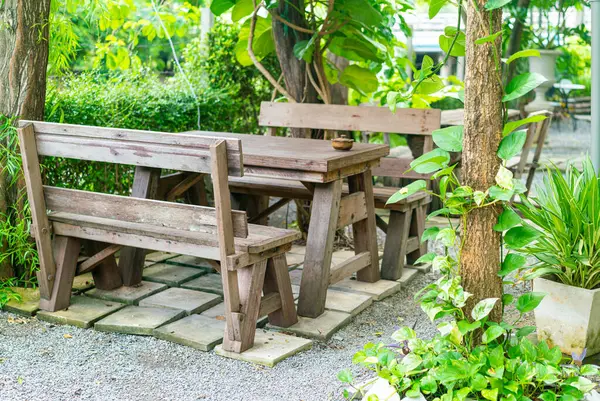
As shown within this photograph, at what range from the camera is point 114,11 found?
22.2 ft

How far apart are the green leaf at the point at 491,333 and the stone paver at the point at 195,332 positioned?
1318mm

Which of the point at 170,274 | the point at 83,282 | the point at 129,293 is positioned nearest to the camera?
the point at 129,293

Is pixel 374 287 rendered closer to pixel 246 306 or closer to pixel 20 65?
pixel 246 306

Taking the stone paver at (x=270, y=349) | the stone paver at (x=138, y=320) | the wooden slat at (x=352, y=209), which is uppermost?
the wooden slat at (x=352, y=209)

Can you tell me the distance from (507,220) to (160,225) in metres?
1.55

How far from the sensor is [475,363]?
108 inches

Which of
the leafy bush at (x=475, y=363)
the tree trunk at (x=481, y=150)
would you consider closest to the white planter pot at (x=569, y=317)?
the leafy bush at (x=475, y=363)

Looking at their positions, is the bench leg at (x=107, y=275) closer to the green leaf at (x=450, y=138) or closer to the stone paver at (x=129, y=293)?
the stone paver at (x=129, y=293)

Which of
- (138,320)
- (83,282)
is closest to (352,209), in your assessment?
(138,320)

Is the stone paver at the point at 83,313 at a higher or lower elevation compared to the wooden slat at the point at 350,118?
lower

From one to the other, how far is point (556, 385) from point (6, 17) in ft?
10.4

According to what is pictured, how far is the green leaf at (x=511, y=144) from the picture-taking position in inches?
106

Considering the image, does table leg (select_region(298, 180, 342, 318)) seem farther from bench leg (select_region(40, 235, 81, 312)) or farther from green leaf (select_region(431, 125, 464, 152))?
bench leg (select_region(40, 235, 81, 312))

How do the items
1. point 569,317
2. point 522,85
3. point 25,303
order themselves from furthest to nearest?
point 25,303 < point 569,317 < point 522,85
